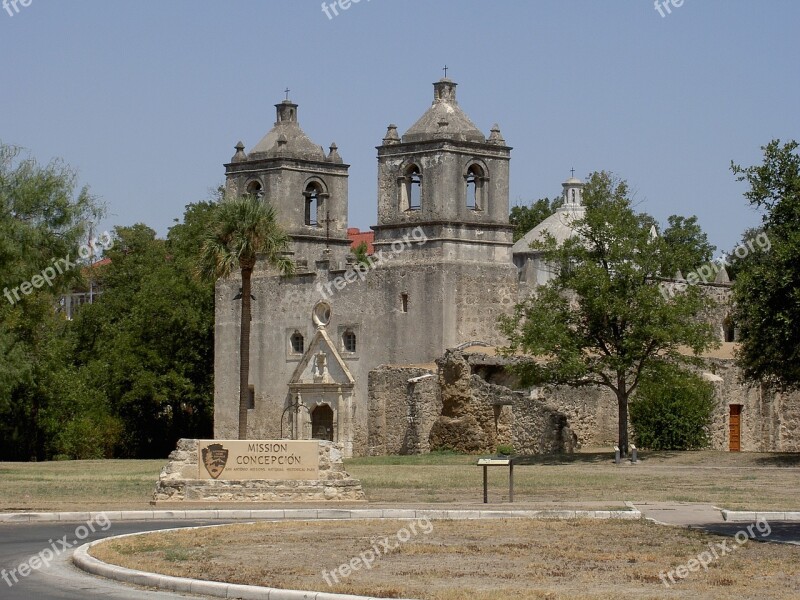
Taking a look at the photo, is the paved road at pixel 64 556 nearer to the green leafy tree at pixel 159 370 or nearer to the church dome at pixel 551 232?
the green leafy tree at pixel 159 370

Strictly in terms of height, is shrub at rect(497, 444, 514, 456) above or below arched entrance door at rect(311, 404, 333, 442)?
A: below

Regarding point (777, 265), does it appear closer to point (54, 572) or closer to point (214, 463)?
point (214, 463)

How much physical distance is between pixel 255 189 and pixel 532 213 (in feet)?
96.0

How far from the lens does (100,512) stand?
25156 mm

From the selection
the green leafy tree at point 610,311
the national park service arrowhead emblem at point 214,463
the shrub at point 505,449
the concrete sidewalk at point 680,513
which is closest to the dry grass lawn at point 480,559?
the concrete sidewalk at point 680,513

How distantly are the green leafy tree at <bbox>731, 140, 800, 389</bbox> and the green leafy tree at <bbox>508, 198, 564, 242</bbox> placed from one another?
155ft

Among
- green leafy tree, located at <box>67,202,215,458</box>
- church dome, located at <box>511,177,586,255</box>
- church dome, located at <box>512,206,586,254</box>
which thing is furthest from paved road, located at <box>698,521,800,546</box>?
green leafy tree, located at <box>67,202,215,458</box>

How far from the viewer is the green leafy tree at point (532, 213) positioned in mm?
85062

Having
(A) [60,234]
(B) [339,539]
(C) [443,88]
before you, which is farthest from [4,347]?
(B) [339,539]

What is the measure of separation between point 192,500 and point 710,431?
24.8m

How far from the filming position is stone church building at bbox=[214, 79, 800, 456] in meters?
49.8

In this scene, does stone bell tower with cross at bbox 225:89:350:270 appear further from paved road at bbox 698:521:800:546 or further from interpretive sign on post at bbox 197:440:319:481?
paved road at bbox 698:521:800:546

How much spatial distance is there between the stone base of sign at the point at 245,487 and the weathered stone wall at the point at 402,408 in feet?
73.1

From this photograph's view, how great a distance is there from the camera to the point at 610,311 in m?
41.2
